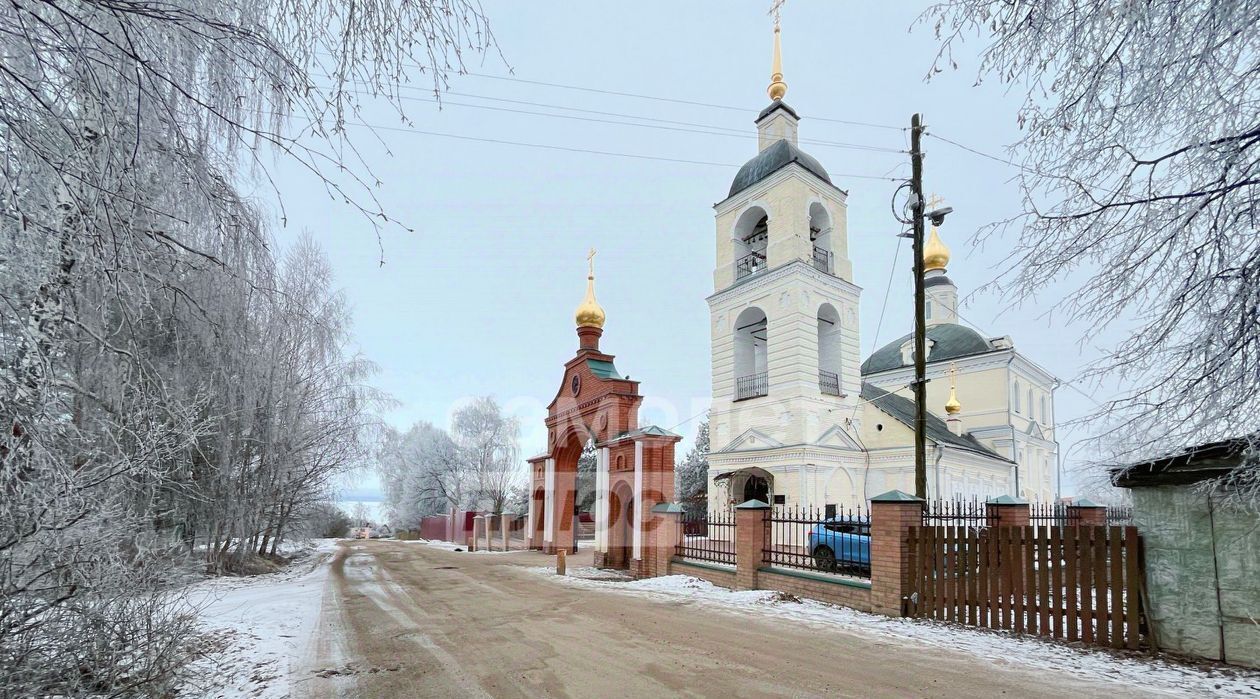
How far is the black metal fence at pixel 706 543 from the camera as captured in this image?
39.2 feet

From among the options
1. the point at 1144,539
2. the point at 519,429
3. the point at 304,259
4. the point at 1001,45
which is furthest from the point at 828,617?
the point at 519,429

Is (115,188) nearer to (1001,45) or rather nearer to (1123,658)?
(1001,45)

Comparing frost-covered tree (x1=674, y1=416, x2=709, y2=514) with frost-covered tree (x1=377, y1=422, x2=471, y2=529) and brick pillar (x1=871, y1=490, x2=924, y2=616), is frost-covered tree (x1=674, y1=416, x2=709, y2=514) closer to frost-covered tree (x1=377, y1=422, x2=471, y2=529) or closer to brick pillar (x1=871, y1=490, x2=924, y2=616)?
frost-covered tree (x1=377, y1=422, x2=471, y2=529)

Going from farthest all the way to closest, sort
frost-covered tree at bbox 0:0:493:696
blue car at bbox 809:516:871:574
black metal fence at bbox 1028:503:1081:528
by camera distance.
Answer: blue car at bbox 809:516:871:574 < black metal fence at bbox 1028:503:1081:528 < frost-covered tree at bbox 0:0:493:696

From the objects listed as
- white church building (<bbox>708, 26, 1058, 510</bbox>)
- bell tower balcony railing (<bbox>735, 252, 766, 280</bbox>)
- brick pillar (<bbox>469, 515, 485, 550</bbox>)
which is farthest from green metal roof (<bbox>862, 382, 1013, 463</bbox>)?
brick pillar (<bbox>469, 515, 485, 550</bbox>)

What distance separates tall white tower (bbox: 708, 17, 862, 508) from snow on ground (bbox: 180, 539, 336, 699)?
42.5ft

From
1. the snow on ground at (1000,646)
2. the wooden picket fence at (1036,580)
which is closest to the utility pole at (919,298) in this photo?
the wooden picket fence at (1036,580)

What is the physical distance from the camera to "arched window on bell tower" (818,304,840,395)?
65.8ft

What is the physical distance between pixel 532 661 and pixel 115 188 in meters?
5.25

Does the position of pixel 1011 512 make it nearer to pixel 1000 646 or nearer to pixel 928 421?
pixel 1000 646

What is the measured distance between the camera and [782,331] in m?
19.3

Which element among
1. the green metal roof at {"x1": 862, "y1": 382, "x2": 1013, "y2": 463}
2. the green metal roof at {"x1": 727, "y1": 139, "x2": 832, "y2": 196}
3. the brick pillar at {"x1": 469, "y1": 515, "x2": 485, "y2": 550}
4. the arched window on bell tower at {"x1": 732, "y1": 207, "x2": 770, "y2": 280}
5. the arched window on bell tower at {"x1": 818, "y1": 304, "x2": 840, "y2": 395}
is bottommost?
the brick pillar at {"x1": 469, "y1": 515, "x2": 485, "y2": 550}

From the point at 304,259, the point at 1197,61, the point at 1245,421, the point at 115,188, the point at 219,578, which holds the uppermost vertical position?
the point at 304,259

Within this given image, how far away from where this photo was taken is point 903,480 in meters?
18.7
